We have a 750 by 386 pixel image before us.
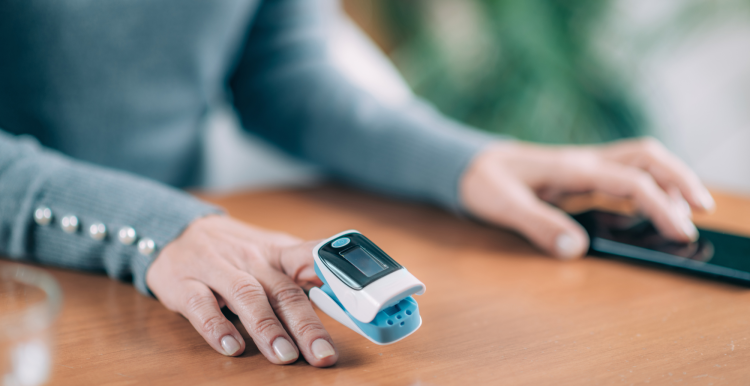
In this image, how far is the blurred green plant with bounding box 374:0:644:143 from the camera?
1.60m

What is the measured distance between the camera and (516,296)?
0.49 metres

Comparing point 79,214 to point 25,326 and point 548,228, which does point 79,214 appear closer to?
point 25,326

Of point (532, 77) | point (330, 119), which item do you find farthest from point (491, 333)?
→ point (532, 77)

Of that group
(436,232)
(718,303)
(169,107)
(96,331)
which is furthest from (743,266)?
(169,107)

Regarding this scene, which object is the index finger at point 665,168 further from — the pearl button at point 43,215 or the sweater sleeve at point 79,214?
the pearl button at point 43,215

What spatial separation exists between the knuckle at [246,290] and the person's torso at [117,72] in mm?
435

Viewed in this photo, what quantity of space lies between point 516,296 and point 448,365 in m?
0.14

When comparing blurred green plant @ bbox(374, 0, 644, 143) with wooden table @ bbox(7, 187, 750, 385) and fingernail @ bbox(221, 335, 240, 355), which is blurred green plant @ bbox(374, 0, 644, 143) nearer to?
wooden table @ bbox(7, 187, 750, 385)

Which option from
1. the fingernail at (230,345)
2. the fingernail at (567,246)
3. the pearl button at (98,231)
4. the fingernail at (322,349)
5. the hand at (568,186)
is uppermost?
the hand at (568,186)

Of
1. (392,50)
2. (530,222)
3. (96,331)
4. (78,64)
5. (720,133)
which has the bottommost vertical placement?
(96,331)

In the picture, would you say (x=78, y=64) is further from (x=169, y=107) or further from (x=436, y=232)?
(x=436, y=232)

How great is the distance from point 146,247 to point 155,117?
14.6 inches

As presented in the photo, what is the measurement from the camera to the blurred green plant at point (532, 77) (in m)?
1.60

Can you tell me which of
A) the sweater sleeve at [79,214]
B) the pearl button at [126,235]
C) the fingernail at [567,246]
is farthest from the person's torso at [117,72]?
the fingernail at [567,246]
